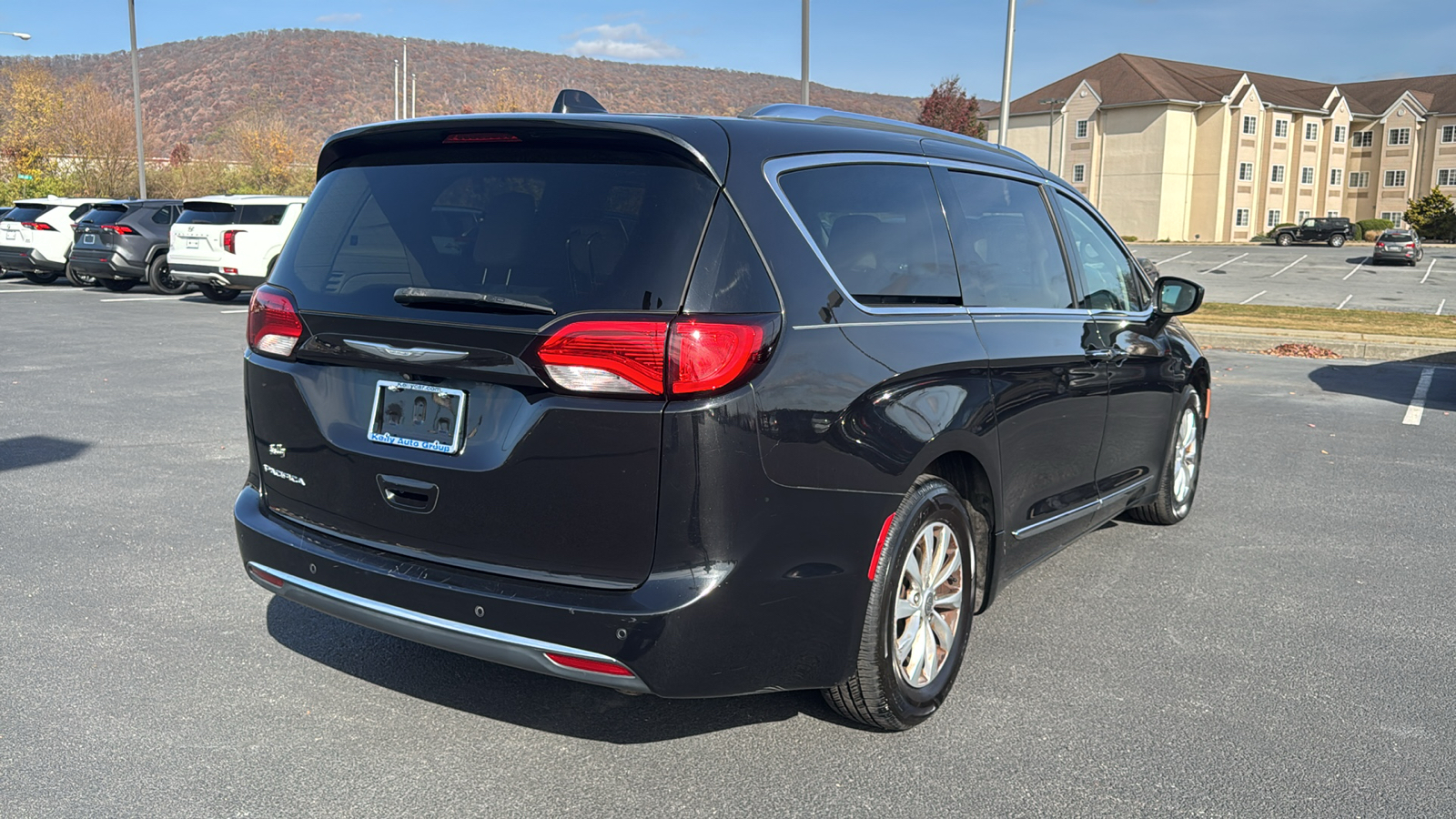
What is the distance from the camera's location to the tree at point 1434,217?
71.8 meters

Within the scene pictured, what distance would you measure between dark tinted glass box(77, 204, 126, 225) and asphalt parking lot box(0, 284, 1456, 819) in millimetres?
17239

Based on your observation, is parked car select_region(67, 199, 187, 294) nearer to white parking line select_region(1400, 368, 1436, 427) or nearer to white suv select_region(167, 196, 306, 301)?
white suv select_region(167, 196, 306, 301)

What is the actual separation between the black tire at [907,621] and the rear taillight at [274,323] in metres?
1.85

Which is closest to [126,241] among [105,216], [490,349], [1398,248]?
[105,216]

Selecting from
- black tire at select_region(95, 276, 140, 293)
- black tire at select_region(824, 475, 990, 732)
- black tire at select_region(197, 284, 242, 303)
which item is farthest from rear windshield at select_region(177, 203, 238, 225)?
black tire at select_region(824, 475, 990, 732)

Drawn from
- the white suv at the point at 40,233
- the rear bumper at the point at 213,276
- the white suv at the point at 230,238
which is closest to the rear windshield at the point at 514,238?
the white suv at the point at 230,238

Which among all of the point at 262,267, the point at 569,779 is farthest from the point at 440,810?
the point at 262,267

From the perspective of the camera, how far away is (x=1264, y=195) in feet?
262

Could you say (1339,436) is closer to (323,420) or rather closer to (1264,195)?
(323,420)

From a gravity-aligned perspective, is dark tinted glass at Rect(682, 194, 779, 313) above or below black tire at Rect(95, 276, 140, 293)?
above

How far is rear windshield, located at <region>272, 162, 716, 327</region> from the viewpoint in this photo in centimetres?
288

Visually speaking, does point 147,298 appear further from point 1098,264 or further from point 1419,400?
point 1098,264

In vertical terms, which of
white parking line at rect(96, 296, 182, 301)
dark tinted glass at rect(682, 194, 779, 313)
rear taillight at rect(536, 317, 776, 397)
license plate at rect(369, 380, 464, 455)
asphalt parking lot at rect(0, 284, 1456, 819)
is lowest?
asphalt parking lot at rect(0, 284, 1456, 819)

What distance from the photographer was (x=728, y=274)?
2.91 meters
